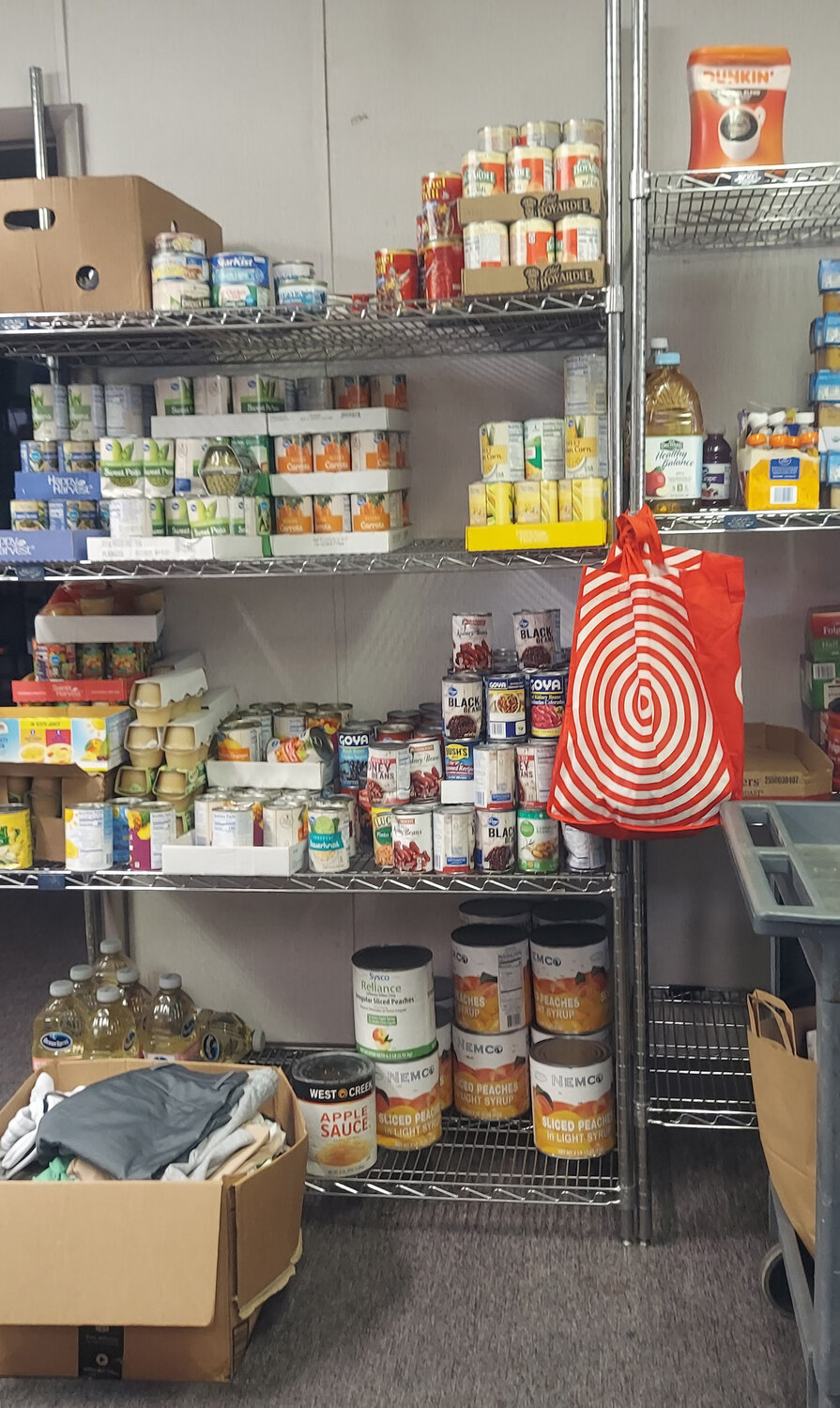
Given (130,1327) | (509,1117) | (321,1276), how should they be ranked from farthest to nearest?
(509,1117)
(321,1276)
(130,1327)

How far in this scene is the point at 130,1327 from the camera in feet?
6.84

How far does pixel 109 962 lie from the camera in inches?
109

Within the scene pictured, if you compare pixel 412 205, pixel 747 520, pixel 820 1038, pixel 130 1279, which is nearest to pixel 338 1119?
pixel 130 1279

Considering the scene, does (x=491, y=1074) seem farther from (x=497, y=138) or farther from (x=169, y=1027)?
(x=497, y=138)

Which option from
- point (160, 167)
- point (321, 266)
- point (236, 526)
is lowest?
point (236, 526)

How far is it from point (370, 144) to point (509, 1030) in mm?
1897

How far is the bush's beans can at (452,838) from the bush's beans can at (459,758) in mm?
69

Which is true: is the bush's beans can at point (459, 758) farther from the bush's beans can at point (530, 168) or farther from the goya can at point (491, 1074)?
the bush's beans can at point (530, 168)

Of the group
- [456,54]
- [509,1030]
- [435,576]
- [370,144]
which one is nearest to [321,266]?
[370,144]

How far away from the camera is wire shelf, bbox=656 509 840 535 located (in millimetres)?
2299

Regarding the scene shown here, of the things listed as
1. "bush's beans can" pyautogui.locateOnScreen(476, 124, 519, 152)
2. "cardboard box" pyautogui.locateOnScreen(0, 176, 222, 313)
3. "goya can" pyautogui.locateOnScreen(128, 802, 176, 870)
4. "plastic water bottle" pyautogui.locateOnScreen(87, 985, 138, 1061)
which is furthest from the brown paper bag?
"cardboard box" pyautogui.locateOnScreen(0, 176, 222, 313)

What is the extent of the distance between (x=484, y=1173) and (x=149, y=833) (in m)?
0.95

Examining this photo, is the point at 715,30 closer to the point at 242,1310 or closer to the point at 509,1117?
the point at 509,1117

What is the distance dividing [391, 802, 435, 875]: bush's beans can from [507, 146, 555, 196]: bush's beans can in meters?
1.15
